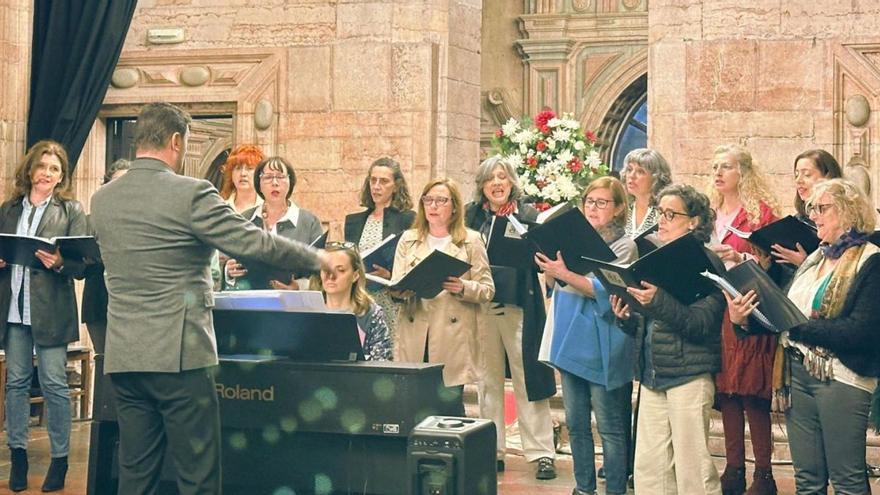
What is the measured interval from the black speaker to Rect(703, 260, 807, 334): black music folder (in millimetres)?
1132

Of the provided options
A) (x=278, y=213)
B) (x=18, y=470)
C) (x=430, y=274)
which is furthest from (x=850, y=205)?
(x=18, y=470)

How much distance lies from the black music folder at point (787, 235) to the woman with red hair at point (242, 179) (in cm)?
284

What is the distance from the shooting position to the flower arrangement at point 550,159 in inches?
425

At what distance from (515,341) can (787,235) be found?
5.86 feet

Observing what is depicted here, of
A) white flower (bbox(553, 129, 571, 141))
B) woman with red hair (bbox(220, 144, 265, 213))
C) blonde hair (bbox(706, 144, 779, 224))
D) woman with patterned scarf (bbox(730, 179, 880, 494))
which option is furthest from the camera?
white flower (bbox(553, 129, 571, 141))

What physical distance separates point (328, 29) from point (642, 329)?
475 centimetres

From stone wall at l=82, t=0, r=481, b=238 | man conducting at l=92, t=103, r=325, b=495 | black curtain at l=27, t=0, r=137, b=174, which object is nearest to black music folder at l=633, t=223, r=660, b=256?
man conducting at l=92, t=103, r=325, b=495

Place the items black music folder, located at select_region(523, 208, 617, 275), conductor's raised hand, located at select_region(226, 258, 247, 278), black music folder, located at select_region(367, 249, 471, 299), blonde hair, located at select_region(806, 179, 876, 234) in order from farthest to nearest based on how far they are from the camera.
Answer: conductor's raised hand, located at select_region(226, 258, 247, 278)
black music folder, located at select_region(367, 249, 471, 299)
black music folder, located at select_region(523, 208, 617, 275)
blonde hair, located at select_region(806, 179, 876, 234)

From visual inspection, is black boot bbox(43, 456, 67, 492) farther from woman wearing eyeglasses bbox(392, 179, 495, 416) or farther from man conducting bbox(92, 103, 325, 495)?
man conducting bbox(92, 103, 325, 495)

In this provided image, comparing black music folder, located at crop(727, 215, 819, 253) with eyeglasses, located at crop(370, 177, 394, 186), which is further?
eyeglasses, located at crop(370, 177, 394, 186)

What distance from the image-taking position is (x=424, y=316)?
7.30 meters

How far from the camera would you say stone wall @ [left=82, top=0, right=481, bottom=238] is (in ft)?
32.8

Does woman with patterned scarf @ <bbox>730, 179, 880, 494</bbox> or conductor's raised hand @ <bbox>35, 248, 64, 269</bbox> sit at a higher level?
conductor's raised hand @ <bbox>35, 248, 64, 269</bbox>

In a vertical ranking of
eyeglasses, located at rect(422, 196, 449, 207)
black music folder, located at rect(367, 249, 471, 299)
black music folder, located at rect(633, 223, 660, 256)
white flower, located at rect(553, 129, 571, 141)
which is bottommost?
black music folder, located at rect(367, 249, 471, 299)
